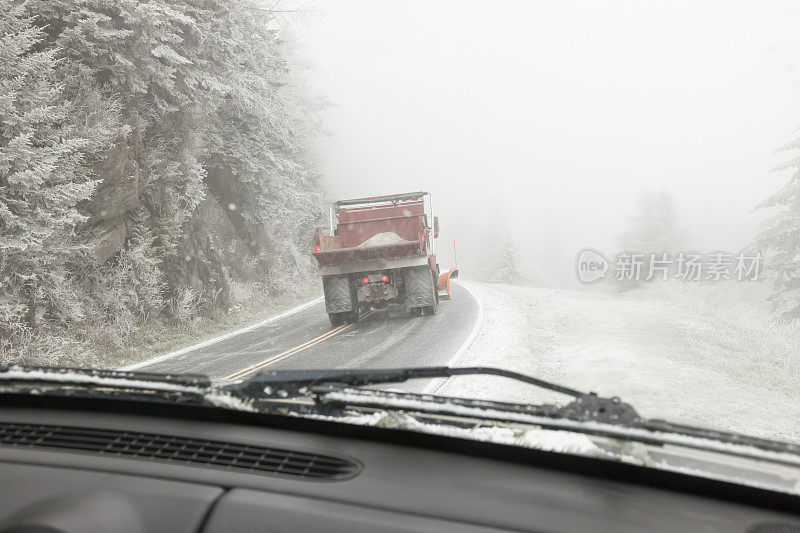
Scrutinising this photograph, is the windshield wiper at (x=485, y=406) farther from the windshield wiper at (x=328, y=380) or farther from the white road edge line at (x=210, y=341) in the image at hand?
the white road edge line at (x=210, y=341)

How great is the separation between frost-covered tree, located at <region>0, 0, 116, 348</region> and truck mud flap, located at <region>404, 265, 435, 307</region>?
21.4 ft

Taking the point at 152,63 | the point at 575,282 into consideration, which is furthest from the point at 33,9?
the point at 575,282

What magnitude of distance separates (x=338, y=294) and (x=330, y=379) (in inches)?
382

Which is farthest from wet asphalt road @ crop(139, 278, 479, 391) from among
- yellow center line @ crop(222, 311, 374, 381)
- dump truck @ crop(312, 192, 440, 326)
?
dump truck @ crop(312, 192, 440, 326)

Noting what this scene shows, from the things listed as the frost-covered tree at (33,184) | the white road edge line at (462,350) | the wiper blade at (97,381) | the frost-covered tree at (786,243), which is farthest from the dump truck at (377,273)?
the frost-covered tree at (786,243)

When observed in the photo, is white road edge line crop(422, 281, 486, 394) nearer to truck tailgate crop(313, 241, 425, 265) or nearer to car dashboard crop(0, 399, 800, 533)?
truck tailgate crop(313, 241, 425, 265)

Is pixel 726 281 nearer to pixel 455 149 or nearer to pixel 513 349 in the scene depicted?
pixel 513 349

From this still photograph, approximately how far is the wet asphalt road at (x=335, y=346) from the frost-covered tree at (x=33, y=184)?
2.16 metres

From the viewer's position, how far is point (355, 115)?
339 feet

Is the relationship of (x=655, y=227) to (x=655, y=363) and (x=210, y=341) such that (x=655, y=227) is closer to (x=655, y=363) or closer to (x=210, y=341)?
(x=655, y=363)

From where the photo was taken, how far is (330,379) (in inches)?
87.0

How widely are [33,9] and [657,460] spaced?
40.0ft

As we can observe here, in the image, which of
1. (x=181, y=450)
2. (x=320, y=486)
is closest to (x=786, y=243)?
(x=320, y=486)

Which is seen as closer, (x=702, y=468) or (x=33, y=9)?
(x=702, y=468)
